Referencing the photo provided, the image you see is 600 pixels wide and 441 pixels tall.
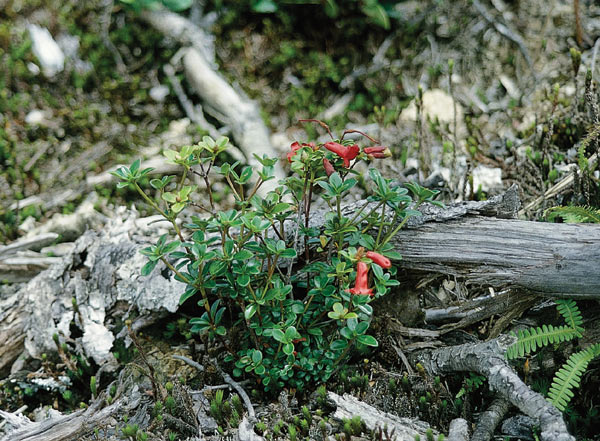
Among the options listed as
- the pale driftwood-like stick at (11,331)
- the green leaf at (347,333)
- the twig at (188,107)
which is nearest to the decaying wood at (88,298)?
the pale driftwood-like stick at (11,331)

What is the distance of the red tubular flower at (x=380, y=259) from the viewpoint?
2.29 m

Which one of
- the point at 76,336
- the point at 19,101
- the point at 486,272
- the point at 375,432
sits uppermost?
the point at 19,101

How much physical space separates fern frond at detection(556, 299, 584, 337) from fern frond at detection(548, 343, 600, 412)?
11 cm

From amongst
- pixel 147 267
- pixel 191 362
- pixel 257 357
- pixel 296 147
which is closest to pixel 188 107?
pixel 296 147

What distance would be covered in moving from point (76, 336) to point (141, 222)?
0.88 meters

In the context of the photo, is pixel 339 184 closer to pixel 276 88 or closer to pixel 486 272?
pixel 486 272

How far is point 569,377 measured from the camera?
7.83ft

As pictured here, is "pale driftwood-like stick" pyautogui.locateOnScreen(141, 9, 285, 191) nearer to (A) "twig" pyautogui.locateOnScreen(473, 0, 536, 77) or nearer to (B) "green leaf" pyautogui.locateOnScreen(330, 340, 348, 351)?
(B) "green leaf" pyautogui.locateOnScreen(330, 340, 348, 351)

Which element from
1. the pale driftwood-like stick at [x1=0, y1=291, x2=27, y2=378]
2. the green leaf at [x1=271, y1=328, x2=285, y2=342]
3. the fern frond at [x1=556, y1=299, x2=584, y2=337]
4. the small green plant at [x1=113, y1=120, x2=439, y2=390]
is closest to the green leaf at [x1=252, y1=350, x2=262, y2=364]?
the small green plant at [x1=113, y1=120, x2=439, y2=390]

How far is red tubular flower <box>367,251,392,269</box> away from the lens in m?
2.29

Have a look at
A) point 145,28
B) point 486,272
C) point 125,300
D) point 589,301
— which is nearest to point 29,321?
point 125,300

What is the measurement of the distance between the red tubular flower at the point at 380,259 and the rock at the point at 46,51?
462cm

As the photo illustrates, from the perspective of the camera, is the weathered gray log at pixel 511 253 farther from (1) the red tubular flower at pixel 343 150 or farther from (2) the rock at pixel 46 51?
(2) the rock at pixel 46 51

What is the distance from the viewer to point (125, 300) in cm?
327
